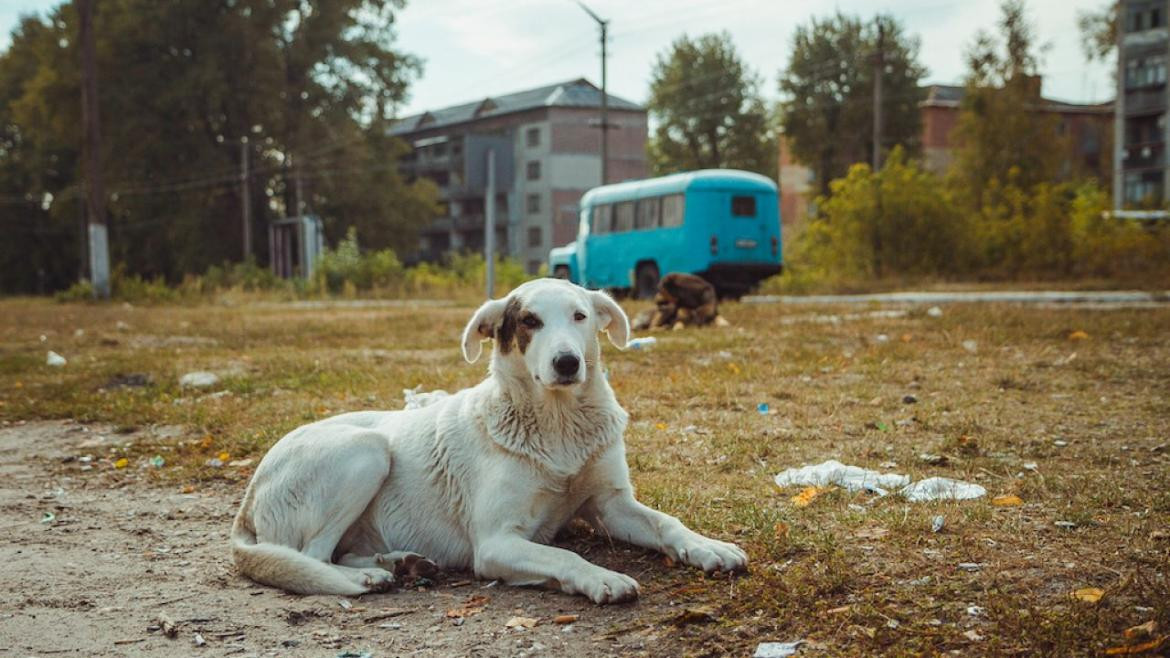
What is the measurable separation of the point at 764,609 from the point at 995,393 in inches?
203

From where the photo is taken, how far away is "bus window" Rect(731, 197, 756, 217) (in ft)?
78.0

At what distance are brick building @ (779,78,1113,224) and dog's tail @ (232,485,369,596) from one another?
196 ft

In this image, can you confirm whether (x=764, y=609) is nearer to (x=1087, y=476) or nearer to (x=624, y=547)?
(x=624, y=547)

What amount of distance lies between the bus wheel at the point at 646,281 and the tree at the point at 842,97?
33486 mm

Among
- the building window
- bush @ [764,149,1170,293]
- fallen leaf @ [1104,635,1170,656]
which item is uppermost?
the building window

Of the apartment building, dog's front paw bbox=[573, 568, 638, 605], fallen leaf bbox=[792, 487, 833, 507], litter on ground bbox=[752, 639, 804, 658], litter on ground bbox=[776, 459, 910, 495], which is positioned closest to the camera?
litter on ground bbox=[752, 639, 804, 658]

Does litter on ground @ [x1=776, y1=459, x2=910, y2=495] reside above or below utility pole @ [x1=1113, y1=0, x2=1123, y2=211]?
below

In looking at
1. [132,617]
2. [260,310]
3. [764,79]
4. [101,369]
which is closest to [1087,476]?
[132,617]

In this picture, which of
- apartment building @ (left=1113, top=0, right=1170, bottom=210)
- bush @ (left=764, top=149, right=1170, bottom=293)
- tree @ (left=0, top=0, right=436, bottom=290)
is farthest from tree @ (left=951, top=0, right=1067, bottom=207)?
tree @ (left=0, top=0, right=436, bottom=290)

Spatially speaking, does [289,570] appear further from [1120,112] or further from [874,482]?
[1120,112]

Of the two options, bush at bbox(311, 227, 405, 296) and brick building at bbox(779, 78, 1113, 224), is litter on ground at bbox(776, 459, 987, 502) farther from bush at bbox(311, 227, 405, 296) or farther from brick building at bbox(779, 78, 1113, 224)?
brick building at bbox(779, 78, 1113, 224)

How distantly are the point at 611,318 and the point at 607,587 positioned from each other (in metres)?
1.39

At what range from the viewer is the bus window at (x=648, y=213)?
2506 cm

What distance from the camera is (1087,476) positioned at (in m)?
5.00
